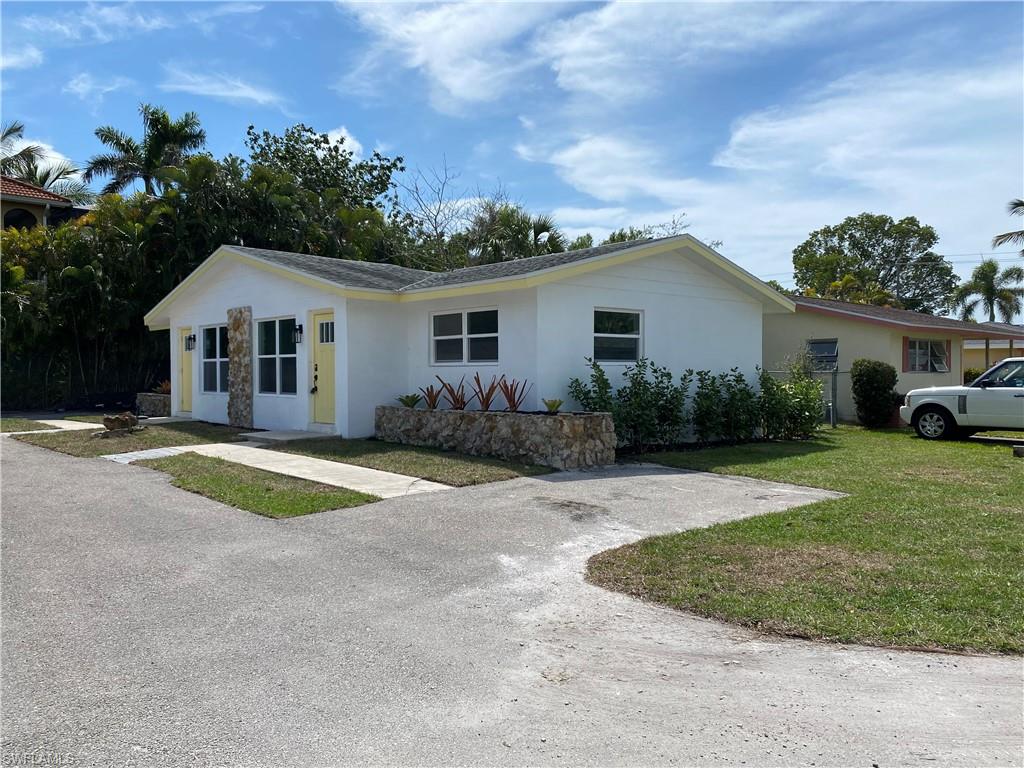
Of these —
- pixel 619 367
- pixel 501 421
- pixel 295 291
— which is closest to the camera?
pixel 501 421

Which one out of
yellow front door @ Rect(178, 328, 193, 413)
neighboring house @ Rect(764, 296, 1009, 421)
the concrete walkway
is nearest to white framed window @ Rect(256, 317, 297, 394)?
the concrete walkway

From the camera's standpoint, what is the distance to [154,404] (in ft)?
67.9

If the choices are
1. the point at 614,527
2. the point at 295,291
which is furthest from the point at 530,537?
the point at 295,291

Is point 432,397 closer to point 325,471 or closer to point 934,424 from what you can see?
point 325,471

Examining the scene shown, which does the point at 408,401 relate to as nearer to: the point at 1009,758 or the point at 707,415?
the point at 707,415

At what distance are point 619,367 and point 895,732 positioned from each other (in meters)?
10.8

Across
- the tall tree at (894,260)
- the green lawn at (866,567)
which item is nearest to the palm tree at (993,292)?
the tall tree at (894,260)

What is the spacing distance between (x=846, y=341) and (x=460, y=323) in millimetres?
12322

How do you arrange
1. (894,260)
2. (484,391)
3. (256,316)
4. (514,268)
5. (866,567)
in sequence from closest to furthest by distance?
(866,567) → (484,391) → (514,268) → (256,316) → (894,260)

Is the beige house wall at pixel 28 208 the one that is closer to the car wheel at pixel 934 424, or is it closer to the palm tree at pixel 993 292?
the car wheel at pixel 934 424

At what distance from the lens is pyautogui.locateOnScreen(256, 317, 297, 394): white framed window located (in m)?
15.9

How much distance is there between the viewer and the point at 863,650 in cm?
457

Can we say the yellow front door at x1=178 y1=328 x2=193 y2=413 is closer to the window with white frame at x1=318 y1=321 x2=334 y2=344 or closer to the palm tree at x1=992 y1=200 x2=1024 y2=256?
the window with white frame at x1=318 y1=321 x2=334 y2=344

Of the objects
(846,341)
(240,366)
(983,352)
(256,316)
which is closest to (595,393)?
(256,316)
